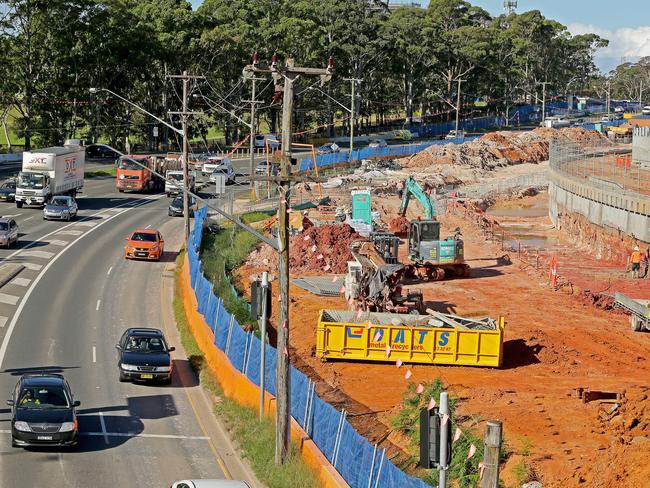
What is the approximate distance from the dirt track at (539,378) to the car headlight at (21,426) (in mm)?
8200

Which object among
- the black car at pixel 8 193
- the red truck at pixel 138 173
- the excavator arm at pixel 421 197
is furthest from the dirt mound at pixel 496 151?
the excavator arm at pixel 421 197

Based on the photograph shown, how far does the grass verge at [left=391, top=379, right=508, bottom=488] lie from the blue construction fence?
4.96ft

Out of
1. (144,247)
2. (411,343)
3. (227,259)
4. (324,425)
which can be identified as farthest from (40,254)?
(324,425)

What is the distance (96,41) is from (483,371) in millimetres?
83609

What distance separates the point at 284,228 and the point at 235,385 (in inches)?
376

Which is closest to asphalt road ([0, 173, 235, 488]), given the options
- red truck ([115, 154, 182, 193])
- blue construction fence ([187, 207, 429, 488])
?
blue construction fence ([187, 207, 429, 488])

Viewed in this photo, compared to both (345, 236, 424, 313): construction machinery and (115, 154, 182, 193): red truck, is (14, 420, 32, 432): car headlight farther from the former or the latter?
(115, 154, 182, 193): red truck

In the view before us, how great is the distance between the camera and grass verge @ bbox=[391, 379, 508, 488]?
22822mm

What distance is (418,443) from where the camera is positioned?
997 inches

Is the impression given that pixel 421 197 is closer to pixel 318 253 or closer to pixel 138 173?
pixel 318 253

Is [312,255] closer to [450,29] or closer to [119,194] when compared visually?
[119,194]

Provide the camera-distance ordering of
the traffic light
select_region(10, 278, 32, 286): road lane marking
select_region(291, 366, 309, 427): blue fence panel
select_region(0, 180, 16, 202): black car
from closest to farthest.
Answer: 1. the traffic light
2. select_region(291, 366, 309, 427): blue fence panel
3. select_region(10, 278, 32, 286): road lane marking
4. select_region(0, 180, 16, 202): black car

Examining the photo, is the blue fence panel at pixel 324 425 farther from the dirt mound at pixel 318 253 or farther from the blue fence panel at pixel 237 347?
the dirt mound at pixel 318 253

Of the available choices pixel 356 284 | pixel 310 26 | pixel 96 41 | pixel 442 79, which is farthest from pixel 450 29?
pixel 356 284
